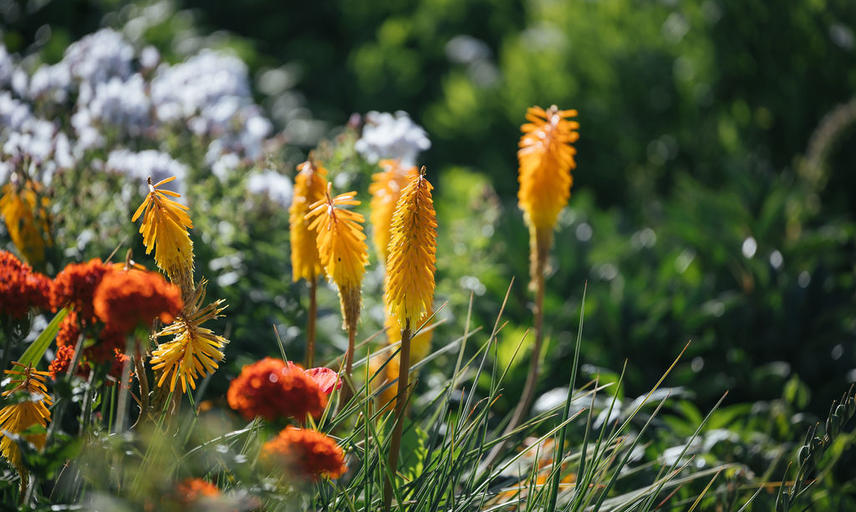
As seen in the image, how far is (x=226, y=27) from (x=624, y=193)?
4721mm

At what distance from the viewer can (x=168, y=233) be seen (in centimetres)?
158

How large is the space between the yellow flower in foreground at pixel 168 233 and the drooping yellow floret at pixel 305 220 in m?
0.38

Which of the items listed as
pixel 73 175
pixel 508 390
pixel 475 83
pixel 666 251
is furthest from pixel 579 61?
pixel 73 175

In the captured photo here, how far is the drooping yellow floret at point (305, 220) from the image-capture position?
197 cm

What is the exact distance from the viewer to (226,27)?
26.5 feet

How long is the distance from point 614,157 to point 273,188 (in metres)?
3.86

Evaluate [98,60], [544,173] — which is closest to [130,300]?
[544,173]

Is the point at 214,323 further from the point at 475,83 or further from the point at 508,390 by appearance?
the point at 475,83

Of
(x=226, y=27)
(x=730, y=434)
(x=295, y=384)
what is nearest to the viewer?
(x=295, y=384)

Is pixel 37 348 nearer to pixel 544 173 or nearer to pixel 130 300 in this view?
pixel 130 300

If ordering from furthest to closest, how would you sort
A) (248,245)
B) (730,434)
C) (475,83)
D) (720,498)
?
(475,83) → (248,245) → (730,434) → (720,498)

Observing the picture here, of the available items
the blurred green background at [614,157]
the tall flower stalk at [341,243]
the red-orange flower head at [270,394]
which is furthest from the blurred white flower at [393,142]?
the red-orange flower head at [270,394]

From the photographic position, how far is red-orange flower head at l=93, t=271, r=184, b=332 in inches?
47.0

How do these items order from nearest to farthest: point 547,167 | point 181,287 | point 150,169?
point 181,287
point 547,167
point 150,169
